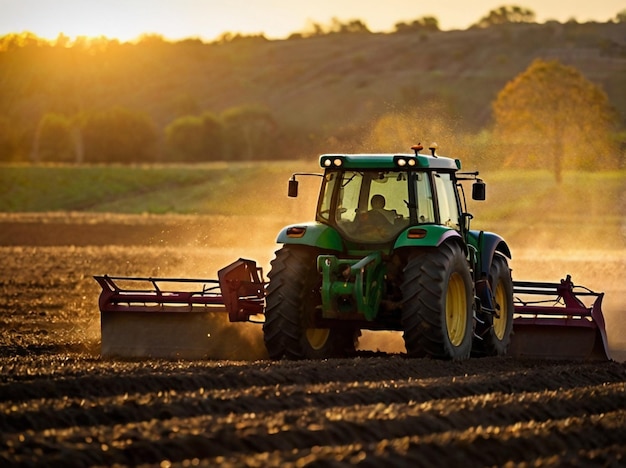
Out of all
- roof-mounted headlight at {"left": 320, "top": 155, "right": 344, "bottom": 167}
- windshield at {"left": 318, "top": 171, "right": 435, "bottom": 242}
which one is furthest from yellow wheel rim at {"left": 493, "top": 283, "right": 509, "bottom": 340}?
roof-mounted headlight at {"left": 320, "top": 155, "right": 344, "bottom": 167}

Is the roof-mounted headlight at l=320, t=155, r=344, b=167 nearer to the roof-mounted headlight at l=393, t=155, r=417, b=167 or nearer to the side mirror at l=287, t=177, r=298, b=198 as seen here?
the side mirror at l=287, t=177, r=298, b=198

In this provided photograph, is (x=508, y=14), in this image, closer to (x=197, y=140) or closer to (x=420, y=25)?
(x=420, y=25)

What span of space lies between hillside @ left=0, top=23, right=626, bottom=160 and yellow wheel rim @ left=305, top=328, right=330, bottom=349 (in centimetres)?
7091

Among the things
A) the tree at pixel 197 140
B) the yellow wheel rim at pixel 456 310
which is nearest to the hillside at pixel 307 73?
the tree at pixel 197 140

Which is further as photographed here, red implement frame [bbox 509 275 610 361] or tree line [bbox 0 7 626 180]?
tree line [bbox 0 7 626 180]

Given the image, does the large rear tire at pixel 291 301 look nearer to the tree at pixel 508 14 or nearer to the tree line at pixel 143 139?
the tree line at pixel 143 139

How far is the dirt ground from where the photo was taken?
7590 mm

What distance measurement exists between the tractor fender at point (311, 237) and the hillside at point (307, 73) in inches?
2821

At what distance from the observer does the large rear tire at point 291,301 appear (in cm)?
1209

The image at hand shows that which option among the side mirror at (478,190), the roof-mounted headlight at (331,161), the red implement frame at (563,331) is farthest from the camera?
the red implement frame at (563,331)

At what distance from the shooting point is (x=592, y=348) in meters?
13.6

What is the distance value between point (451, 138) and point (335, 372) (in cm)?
1291

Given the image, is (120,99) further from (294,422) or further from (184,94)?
(294,422)

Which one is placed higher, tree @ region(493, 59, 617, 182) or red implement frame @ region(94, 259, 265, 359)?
tree @ region(493, 59, 617, 182)
